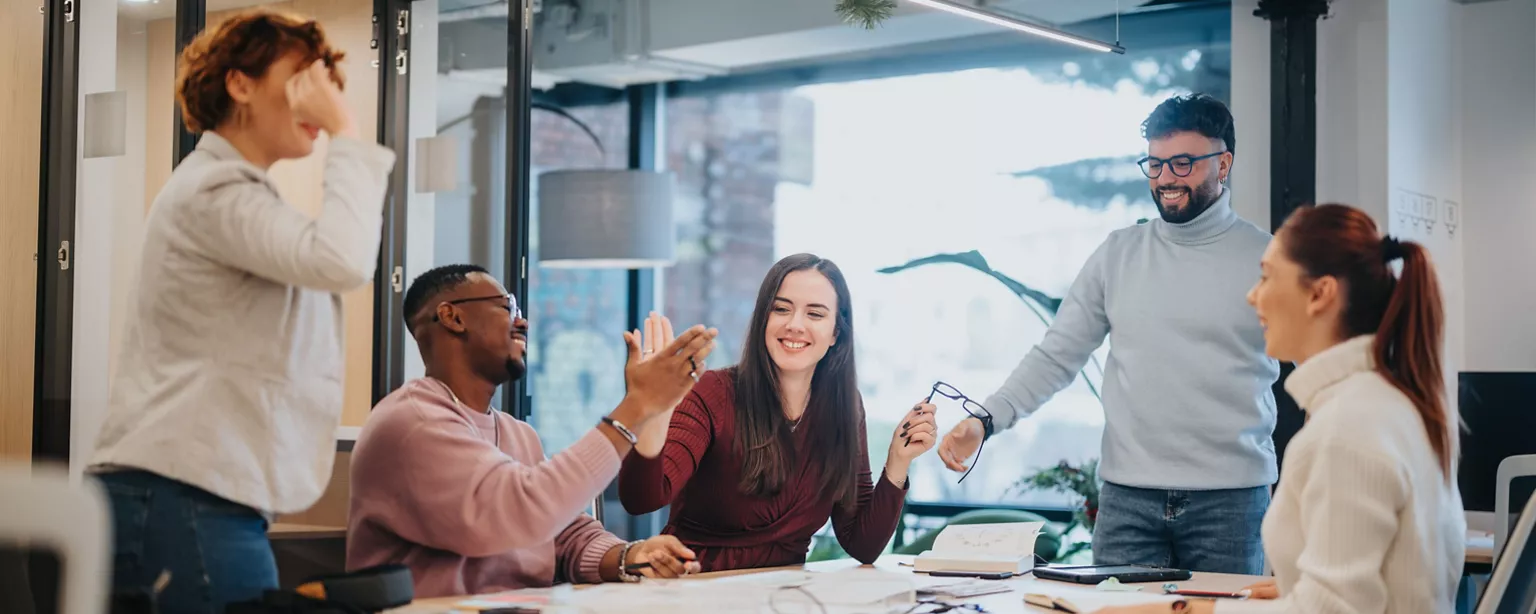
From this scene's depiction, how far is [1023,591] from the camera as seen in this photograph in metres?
2.46

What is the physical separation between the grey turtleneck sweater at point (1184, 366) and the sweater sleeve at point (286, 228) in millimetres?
1867

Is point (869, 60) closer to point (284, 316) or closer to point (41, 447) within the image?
point (41, 447)

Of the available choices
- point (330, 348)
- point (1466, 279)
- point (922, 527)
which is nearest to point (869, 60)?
point (922, 527)

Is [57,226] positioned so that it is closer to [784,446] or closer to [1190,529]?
[784,446]

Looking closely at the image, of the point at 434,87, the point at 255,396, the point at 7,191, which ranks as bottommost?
the point at 255,396

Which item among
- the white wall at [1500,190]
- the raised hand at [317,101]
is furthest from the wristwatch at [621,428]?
the white wall at [1500,190]

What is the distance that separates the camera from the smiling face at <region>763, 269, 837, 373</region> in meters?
2.99

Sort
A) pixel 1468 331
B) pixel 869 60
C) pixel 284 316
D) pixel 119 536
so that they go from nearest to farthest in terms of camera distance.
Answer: pixel 119 536, pixel 284 316, pixel 1468 331, pixel 869 60

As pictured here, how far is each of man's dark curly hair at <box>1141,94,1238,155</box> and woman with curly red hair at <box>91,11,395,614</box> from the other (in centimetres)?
196

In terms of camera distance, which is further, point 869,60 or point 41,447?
point 869,60

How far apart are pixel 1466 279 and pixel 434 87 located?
150 inches

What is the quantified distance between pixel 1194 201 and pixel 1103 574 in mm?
1014

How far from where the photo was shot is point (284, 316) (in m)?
1.78

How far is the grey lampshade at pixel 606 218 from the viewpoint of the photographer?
6.16 m
